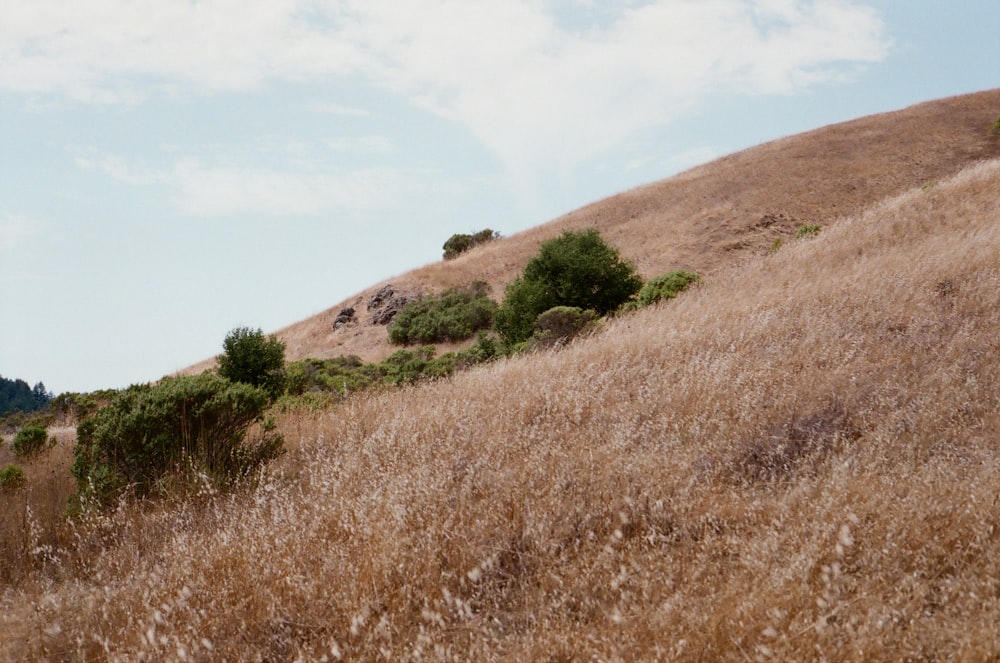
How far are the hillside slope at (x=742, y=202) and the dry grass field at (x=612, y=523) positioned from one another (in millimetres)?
22403

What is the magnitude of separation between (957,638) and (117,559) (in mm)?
5140

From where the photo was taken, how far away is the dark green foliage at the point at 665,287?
1655 centimetres

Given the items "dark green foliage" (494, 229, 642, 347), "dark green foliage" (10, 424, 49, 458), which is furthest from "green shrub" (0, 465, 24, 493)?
"dark green foliage" (494, 229, 642, 347)

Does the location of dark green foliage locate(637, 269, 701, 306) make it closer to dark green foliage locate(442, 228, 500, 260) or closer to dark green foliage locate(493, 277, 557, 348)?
dark green foliage locate(493, 277, 557, 348)

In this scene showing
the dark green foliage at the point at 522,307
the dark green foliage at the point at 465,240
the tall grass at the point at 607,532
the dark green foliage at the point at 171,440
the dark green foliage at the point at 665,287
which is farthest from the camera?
the dark green foliage at the point at 465,240

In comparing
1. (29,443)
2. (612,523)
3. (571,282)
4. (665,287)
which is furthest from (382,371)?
(612,523)

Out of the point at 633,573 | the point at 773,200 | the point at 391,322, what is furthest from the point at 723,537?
the point at 773,200

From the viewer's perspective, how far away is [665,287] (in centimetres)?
1714

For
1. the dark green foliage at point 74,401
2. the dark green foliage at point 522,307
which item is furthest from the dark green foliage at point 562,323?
the dark green foliage at point 74,401

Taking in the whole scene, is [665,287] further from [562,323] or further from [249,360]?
[249,360]

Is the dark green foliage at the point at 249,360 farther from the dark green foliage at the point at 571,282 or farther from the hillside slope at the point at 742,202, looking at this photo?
the hillside slope at the point at 742,202

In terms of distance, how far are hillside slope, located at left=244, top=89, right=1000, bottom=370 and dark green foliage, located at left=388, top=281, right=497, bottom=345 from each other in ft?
3.58

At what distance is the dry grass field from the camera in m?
3.60

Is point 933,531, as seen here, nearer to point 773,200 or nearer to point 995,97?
point 773,200
